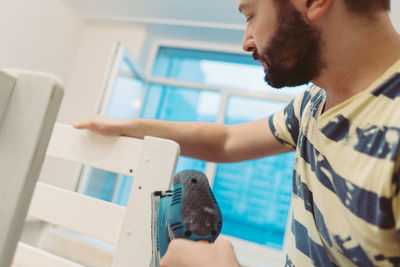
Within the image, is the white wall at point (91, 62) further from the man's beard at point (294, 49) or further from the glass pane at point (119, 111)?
the man's beard at point (294, 49)

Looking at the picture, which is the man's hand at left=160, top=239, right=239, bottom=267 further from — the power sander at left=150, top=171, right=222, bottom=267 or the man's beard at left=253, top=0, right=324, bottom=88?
the man's beard at left=253, top=0, right=324, bottom=88

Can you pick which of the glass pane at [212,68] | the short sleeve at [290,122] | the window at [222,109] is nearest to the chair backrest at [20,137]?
the short sleeve at [290,122]

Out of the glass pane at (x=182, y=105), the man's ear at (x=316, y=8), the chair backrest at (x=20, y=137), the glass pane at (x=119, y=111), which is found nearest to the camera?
the chair backrest at (x=20, y=137)

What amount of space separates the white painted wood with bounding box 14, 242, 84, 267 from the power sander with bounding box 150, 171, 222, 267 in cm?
31

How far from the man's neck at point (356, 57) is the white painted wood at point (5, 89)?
20.2 inches

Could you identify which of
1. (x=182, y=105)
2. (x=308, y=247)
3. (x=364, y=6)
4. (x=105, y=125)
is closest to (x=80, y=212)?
(x=105, y=125)

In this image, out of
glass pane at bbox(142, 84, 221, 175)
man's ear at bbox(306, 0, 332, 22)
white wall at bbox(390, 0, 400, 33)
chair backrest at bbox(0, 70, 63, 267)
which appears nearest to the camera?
chair backrest at bbox(0, 70, 63, 267)

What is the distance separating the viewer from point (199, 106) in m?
2.78

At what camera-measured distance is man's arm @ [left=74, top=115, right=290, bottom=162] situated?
2.37 feet

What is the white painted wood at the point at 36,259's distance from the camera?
65 centimetres

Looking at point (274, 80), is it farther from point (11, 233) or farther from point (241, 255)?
point (241, 255)

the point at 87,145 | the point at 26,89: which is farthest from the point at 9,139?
the point at 87,145

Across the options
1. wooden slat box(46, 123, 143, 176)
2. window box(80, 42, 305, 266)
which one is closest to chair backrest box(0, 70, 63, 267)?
wooden slat box(46, 123, 143, 176)

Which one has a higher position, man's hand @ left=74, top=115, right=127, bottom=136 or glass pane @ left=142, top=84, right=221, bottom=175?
glass pane @ left=142, top=84, right=221, bottom=175
